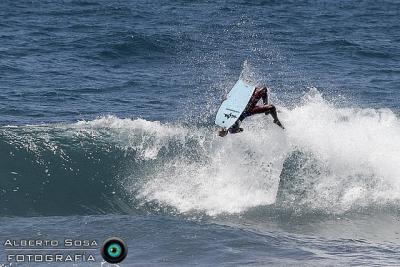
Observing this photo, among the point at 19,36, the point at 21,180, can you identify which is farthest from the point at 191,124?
the point at 19,36

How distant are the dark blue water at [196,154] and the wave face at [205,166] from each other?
0.13 feet

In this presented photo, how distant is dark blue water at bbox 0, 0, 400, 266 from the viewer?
1683 centimetres

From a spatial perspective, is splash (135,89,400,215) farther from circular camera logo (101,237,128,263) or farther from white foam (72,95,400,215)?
circular camera logo (101,237,128,263)

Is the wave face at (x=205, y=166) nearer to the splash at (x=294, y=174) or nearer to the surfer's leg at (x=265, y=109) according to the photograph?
the splash at (x=294, y=174)

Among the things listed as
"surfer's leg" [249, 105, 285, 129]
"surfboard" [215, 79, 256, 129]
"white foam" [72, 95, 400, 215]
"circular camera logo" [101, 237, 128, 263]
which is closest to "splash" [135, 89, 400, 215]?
"white foam" [72, 95, 400, 215]

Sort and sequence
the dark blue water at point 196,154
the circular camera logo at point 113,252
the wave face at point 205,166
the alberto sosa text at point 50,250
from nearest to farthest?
the circular camera logo at point 113,252
the alberto sosa text at point 50,250
the dark blue water at point 196,154
the wave face at point 205,166

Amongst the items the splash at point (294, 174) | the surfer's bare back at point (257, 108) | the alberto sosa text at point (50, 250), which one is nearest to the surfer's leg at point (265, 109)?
the surfer's bare back at point (257, 108)

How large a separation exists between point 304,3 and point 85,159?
94.3 ft

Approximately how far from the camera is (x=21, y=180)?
20.0m

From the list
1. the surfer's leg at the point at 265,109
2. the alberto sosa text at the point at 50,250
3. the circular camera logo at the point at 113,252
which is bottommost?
the alberto sosa text at the point at 50,250

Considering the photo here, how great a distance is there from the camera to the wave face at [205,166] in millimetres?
19219

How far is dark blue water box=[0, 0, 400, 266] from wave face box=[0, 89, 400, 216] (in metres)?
0.04

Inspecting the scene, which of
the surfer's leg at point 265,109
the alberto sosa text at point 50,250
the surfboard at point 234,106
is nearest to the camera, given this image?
the alberto sosa text at point 50,250

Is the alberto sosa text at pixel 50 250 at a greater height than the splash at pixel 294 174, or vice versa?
the splash at pixel 294 174
